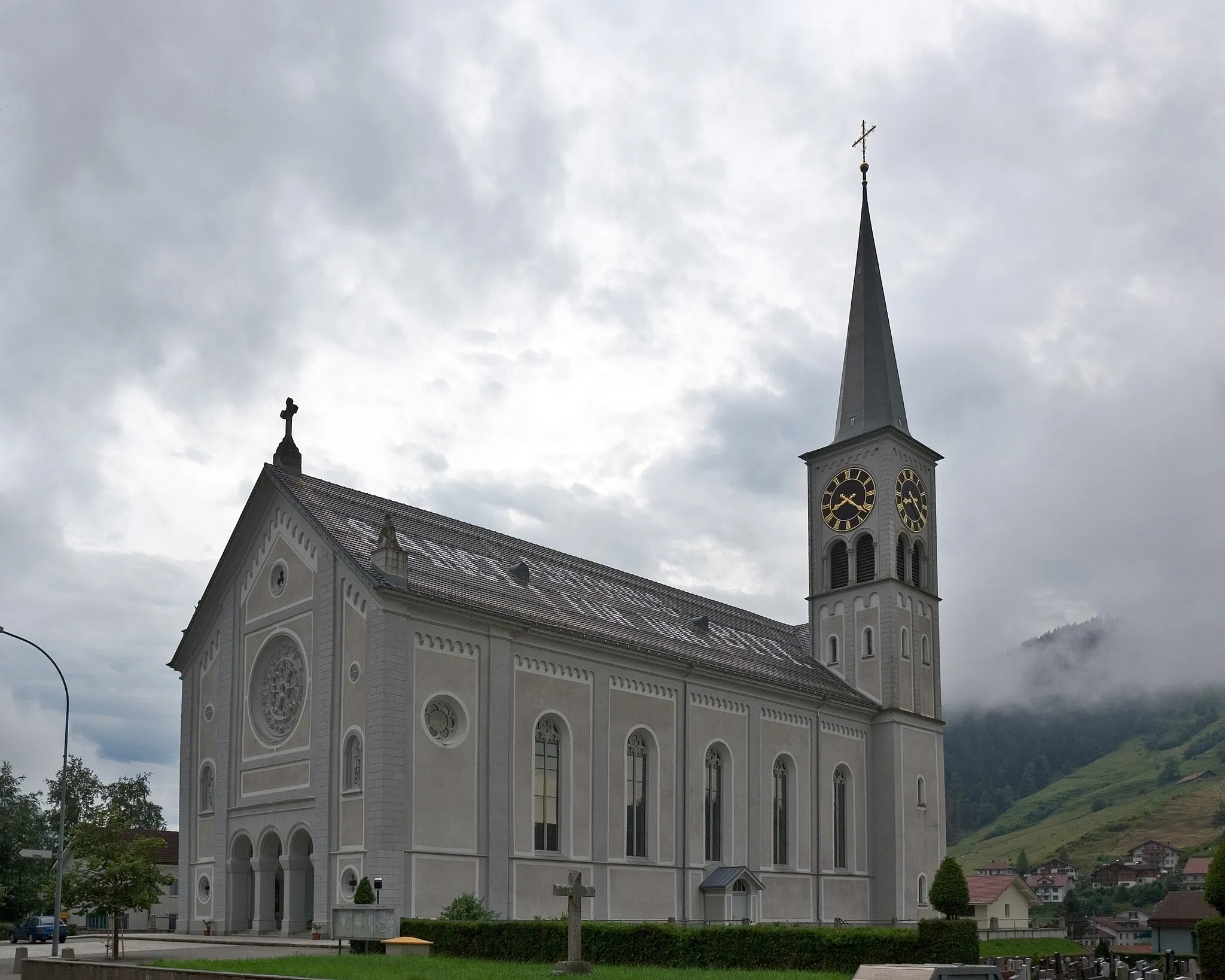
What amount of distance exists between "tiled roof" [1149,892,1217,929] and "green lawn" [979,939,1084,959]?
53.7 feet

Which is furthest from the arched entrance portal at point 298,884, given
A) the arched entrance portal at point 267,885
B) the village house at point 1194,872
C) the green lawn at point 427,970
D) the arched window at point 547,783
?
the village house at point 1194,872

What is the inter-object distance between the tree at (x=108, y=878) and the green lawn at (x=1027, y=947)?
108ft

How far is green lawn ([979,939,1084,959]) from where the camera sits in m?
56.6

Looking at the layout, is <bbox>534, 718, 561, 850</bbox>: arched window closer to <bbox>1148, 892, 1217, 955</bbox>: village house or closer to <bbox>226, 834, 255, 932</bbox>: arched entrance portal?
<bbox>226, 834, 255, 932</bbox>: arched entrance portal

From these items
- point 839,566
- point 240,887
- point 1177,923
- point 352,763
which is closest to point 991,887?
point 1177,923

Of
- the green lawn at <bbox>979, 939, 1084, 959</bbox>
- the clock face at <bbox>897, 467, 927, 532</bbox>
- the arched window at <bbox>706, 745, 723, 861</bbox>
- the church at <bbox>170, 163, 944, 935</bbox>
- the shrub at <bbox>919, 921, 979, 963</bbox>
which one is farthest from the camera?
the clock face at <bbox>897, 467, 927, 532</bbox>

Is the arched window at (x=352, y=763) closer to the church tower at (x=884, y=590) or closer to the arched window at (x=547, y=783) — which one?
the arched window at (x=547, y=783)

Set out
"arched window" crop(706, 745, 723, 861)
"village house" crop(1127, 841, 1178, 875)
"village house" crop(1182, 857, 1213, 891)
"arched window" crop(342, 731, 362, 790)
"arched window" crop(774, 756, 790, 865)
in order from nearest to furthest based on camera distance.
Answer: "arched window" crop(342, 731, 362, 790), "arched window" crop(706, 745, 723, 861), "arched window" crop(774, 756, 790, 865), "village house" crop(1182, 857, 1213, 891), "village house" crop(1127, 841, 1178, 875)

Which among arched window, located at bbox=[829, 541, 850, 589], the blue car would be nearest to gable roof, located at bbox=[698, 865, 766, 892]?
arched window, located at bbox=[829, 541, 850, 589]

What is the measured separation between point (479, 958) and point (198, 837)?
897 inches

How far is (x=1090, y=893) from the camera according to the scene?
157250 mm

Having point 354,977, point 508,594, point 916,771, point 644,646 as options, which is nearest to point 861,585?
point 916,771

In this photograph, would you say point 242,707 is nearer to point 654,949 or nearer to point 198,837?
point 198,837

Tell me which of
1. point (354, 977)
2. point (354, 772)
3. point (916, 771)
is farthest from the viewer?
point (916, 771)
